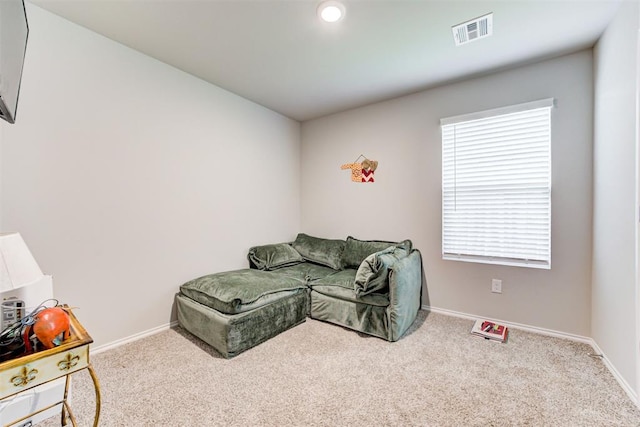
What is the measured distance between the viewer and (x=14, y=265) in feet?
3.87

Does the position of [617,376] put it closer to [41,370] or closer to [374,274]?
[374,274]

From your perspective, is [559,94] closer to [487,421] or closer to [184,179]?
[487,421]

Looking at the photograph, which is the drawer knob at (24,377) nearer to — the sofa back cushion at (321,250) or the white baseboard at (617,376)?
the sofa back cushion at (321,250)

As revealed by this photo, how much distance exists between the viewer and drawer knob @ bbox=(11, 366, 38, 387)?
42.9 inches

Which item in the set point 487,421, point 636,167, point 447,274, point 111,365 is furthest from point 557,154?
point 111,365

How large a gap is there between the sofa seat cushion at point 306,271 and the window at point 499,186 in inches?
52.9

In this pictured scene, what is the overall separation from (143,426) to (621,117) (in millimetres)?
3425

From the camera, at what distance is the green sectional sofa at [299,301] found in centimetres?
219

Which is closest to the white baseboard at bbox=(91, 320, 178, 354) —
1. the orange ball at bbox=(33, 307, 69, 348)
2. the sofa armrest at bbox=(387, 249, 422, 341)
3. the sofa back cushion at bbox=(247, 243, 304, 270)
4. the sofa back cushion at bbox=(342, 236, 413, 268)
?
the sofa back cushion at bbox=(247, 243, 304, 270)

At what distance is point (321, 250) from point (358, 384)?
74.7 inches

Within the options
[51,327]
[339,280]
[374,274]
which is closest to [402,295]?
[374,274]

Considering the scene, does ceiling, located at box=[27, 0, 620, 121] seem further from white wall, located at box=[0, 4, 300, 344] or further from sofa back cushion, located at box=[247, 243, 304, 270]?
sofa back cushion, located at box=[247, 243, 304, 270]

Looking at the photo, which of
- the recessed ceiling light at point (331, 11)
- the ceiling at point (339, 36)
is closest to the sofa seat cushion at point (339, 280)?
the ceiling at point (339, 36)

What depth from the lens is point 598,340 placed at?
2150mm
